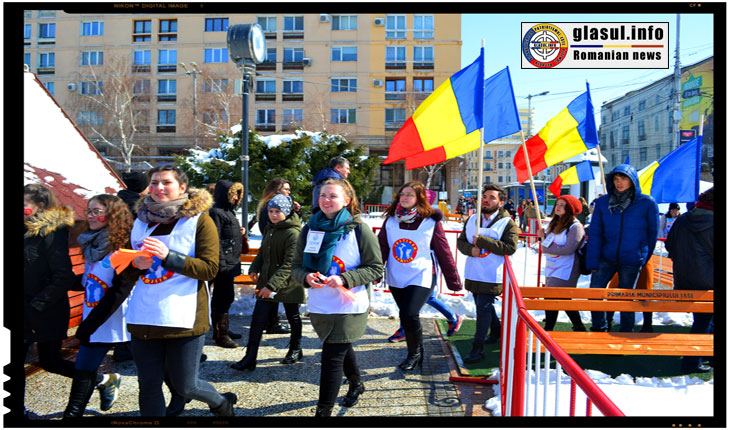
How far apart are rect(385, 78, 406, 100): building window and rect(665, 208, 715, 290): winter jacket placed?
1035 inches

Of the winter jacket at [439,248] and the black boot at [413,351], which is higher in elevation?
the winter jacket at [439,248]

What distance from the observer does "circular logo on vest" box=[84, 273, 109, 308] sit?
315cm

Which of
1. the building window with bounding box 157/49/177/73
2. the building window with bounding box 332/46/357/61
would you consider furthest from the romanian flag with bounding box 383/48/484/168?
the building window with bounding box 157/49/177/73

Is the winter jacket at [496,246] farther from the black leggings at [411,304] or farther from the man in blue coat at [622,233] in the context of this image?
the man in blue coat at [622,233]

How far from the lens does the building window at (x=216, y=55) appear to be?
29.0 m

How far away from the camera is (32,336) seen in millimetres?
3051

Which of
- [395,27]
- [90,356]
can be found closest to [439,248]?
[90,356]

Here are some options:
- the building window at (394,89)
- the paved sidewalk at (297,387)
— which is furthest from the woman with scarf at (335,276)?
the building window at (394,89)

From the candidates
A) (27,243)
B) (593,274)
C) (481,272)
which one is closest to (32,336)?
(27,243)

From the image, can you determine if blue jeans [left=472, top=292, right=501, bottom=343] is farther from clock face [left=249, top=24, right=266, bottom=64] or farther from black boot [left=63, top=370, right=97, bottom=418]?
clock face [left=249, top=24, right=266, bottom=64]

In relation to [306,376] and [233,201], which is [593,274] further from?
[233,201]

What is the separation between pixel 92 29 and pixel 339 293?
32864mm

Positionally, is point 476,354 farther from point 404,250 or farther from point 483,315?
point 404,250

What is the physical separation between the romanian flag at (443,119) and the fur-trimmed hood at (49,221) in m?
2.90
